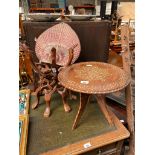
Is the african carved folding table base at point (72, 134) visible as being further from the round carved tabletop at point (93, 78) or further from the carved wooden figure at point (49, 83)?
the round carved tabletop at point (93, 78)

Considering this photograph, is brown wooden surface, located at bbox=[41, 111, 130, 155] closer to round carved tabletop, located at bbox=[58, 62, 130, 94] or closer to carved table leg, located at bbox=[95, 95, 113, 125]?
carved table leg, located at bbox=[95, 95, 113, 125]

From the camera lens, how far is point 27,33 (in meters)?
1.84

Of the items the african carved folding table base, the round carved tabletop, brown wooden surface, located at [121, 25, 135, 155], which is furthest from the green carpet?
the round carved tabletop

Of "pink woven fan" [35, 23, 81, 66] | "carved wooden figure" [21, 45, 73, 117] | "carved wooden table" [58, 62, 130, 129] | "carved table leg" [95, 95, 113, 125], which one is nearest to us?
"carved wooden table" [58, 62, 130, 129]

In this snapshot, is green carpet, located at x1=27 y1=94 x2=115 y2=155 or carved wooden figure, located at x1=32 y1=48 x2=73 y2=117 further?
carved wooden figure, located at x1=32 y1=48 x2=73 y2=117

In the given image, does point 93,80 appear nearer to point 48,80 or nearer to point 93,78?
point 93,78

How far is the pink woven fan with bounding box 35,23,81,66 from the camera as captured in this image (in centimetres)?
164

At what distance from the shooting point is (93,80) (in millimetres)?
1231

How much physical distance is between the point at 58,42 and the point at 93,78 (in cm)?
61

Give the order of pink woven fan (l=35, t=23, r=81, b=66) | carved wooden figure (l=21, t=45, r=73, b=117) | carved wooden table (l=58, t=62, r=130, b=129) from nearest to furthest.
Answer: carved wooden table (l=58, t=62, r=130, b=129), carved wooden figure (l=21, t=45, r=73, b=117), pink woven fan (l=35, t=23, r=81, b=66)

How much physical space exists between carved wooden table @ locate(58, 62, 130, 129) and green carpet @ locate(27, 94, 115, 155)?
0.25ft

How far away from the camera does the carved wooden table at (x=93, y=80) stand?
44.9 inches

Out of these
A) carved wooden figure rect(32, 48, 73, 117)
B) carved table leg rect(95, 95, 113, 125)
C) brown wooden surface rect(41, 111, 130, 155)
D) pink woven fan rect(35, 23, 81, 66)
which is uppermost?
pink woven fan rect(35, 23, 81, 66)
